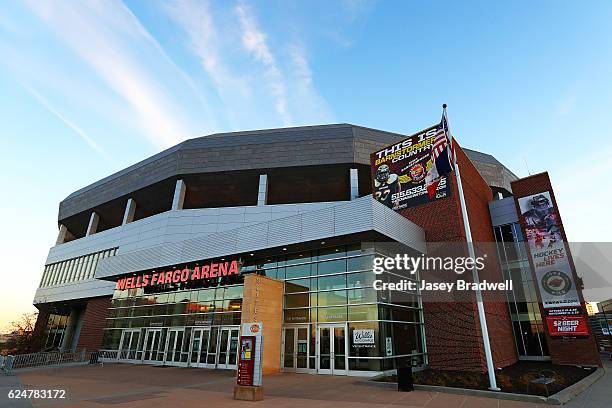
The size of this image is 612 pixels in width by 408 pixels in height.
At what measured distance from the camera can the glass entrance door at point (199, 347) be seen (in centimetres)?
2238

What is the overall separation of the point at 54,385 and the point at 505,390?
18051 mm

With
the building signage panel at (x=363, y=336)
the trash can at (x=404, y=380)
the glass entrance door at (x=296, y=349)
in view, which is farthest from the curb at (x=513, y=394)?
the glass entrance door at (x=296, y=349)

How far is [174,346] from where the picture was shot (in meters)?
24.1

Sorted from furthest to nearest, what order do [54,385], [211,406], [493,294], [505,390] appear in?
[493,294], [54,385], [505,390], [211,406]

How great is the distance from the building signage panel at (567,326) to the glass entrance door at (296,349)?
16797 mm

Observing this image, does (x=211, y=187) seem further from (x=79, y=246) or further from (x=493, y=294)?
(x=493, y=294)

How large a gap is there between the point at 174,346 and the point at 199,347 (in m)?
2.58

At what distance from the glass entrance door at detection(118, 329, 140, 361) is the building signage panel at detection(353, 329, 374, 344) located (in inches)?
710

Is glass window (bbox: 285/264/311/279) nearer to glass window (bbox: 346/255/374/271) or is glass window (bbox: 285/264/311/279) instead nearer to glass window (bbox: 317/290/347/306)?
glass window (bbox: 317/290/347/306)

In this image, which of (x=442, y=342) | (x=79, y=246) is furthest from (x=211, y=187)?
(x=442, y=342)

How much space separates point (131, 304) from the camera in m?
28.3

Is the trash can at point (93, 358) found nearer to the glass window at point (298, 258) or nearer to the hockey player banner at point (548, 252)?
the glass window at point (298, 258)

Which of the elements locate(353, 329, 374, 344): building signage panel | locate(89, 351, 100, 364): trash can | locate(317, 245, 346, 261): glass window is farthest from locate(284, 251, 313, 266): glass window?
locate(89, 351, 100, 364): trash can

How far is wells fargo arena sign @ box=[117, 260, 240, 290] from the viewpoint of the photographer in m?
22.5
